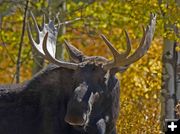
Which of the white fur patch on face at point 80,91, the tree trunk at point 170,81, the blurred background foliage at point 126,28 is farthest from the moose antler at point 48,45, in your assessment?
the tree trunk at point 170,81

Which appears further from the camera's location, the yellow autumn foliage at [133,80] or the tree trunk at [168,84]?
the yellow autumn foliage at [133,80]

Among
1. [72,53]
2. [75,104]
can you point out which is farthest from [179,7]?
[75,104]

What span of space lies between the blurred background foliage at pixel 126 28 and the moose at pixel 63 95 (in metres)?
2.47

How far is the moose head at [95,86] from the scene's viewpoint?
9.10 metres

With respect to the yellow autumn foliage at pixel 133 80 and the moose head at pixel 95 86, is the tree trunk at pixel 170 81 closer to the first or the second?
the yellow autumn foliage at pixel 133 80

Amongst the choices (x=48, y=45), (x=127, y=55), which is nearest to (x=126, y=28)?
(x=48, y=45)

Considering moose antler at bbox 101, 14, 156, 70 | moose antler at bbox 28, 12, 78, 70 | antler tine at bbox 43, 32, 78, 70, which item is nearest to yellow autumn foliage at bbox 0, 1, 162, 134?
moose antler at bbox 28, 12, 78, 70

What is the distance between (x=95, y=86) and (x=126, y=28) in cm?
835

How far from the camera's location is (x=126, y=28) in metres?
17.6

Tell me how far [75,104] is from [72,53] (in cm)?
97

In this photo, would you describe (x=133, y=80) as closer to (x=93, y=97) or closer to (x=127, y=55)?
(x=127, y=55)

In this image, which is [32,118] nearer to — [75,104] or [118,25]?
[75,104]

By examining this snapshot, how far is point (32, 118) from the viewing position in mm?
9773

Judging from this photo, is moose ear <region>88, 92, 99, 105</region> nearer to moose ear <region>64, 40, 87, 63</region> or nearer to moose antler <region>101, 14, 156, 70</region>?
moose antler <region>101, 14, 156, 70</region>
